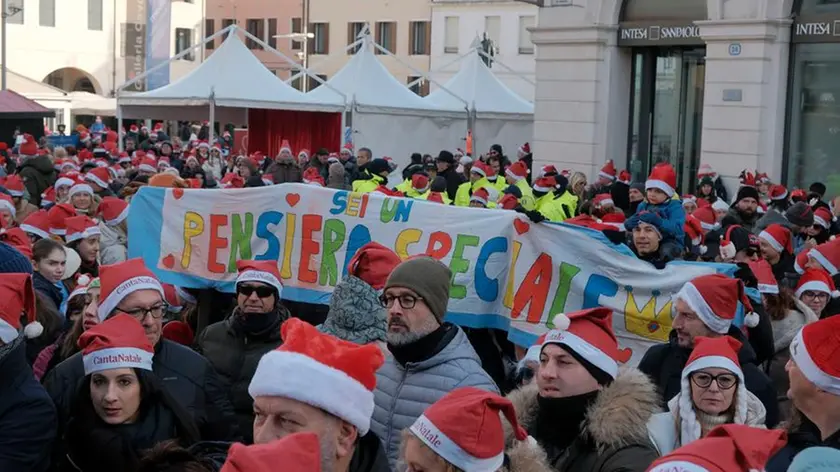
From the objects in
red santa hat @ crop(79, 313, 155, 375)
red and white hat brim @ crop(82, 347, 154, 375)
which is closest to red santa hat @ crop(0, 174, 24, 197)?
red santa hat @ crop(79, 313, 155, 375)

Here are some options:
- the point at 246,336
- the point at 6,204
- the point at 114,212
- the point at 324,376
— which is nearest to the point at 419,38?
the point at 6,204

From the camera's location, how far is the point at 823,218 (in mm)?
13203

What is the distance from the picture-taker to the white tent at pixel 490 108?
99.8 ft

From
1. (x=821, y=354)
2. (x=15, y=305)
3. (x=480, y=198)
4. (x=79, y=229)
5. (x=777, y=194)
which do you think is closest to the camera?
(x=821, y=354)

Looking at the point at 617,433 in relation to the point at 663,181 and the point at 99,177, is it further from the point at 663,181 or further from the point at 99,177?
the point at 99,177

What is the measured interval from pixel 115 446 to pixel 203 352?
1.78 m

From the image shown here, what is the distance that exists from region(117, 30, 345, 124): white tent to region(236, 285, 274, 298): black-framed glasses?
18.5 meters

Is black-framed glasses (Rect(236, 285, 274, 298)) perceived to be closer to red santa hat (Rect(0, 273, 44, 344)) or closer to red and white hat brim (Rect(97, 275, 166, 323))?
red and white hat brim (Rect(97, 275, 166, 323))

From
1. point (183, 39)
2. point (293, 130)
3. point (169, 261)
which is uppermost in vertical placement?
point (183, 39)

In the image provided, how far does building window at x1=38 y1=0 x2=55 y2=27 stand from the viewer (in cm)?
5984

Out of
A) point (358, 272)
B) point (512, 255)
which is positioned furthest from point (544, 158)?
point (358, 272)

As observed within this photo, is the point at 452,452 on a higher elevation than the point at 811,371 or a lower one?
lower

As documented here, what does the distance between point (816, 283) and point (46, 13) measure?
5684 centimetres

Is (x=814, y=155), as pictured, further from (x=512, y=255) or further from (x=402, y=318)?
(x=402, y=318)
